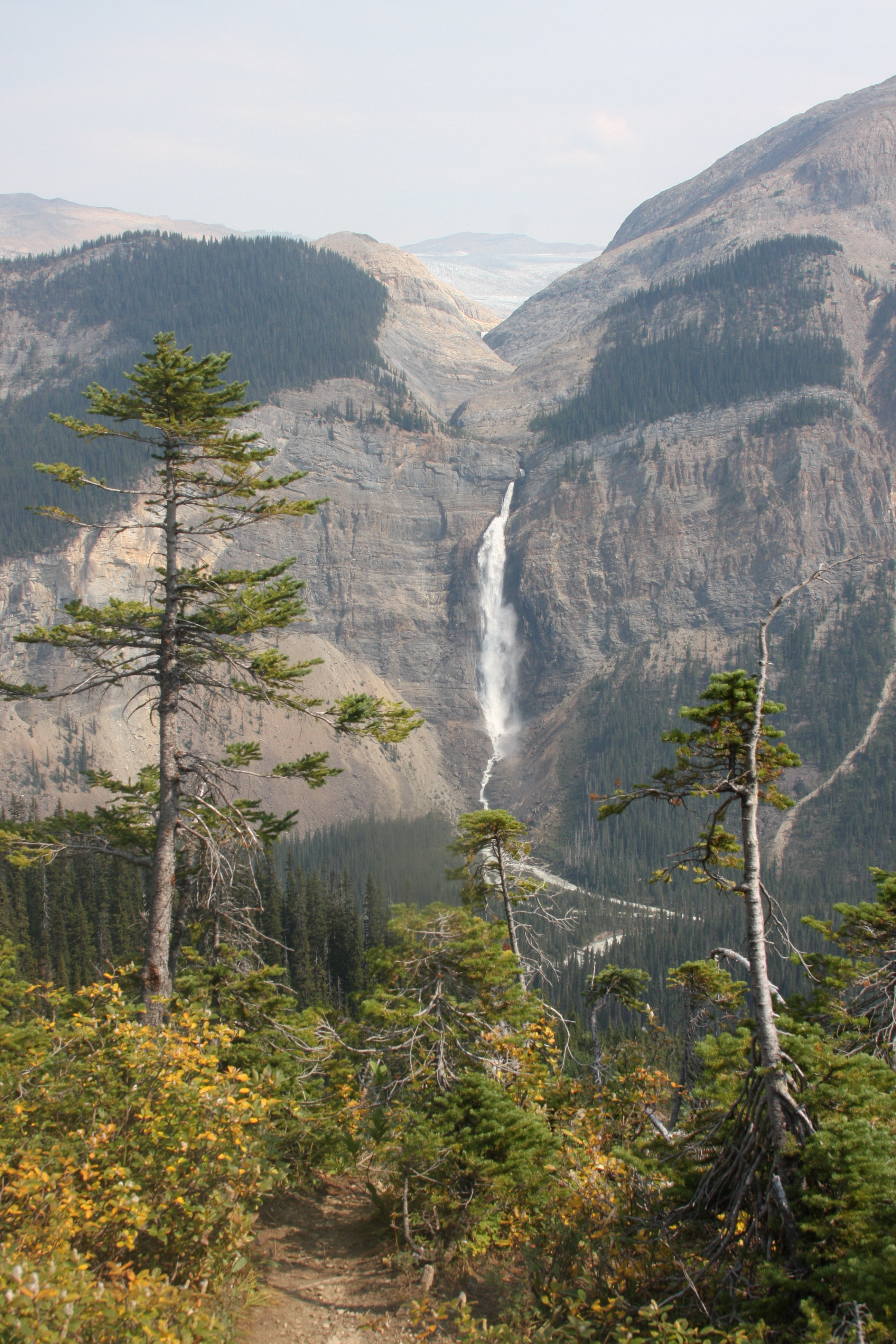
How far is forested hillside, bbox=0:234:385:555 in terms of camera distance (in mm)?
145625

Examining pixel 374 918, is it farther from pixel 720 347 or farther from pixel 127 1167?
pixel 720 347

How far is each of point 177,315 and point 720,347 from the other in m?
101

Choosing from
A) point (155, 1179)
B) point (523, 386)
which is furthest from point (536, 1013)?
point (523, 386)

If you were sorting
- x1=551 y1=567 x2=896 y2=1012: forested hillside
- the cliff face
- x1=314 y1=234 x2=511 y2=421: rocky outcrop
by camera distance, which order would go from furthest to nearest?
x1=314 y1=234 x2=511 y2=421: rocky outcrop
the cliff face
x1=551 y1=567 x2=896 y2=1012: forested hillside

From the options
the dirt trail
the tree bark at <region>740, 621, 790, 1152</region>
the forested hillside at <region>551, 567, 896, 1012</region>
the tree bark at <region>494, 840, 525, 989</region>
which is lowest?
the forested hillside at <region>551, 567, 896, 1012</region>

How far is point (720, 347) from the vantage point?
494ft

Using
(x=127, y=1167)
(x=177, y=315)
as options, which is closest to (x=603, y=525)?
(x=177, y=315)

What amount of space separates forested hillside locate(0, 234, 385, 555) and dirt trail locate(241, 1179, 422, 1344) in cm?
13073

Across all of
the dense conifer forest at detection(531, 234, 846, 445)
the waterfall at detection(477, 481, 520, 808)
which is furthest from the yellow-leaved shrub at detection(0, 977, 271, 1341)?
the dense conifer forest at detection(531, 234, 846, 445)

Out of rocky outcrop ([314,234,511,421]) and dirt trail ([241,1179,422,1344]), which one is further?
rocky outcrop ([314,234,511,421])

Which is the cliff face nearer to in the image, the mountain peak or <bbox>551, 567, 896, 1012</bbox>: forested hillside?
<bbox>551, 567, 896, 1012</bbox>: forested hillside

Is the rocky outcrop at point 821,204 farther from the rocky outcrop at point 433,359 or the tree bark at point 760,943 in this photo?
the tree bark at point 760,943

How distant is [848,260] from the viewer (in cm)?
15250

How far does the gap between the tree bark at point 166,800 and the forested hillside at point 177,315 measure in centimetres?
12615
